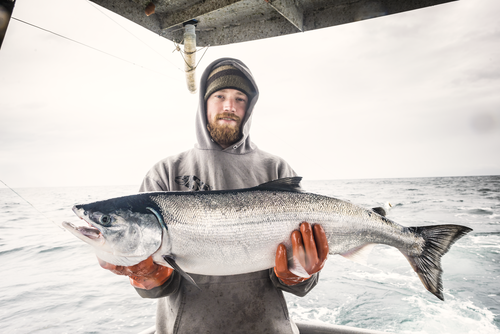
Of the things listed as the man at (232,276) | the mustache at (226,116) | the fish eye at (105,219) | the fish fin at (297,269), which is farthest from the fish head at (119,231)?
the mustache at (226,116)

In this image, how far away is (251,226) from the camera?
1851 mm

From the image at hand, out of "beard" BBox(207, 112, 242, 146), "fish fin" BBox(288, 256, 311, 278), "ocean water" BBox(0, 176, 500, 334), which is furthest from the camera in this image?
"ocean water" BBox(0, 176, 500, 334)

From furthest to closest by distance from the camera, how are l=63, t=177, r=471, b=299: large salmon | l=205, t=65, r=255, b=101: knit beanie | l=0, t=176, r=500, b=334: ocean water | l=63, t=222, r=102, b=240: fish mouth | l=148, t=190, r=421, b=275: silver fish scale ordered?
l=0, t=176, r=500, b=334: ocean water
l=205, t=65, r=255, b=101: knit beanie
l=148, t=190, r=421, b=275: silver fish scale
l=63, t=177, r=471, b=299: large salmon
l=63, t=222, r=102, b=240: fish mouth

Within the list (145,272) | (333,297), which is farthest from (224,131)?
(333,297)

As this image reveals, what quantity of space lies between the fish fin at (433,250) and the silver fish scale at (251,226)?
9 centimetres

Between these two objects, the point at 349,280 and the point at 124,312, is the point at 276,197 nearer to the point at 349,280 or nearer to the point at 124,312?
the point at 124,312

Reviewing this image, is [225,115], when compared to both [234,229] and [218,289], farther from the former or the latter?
[218,289]

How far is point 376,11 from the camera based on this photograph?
5520 millimetres

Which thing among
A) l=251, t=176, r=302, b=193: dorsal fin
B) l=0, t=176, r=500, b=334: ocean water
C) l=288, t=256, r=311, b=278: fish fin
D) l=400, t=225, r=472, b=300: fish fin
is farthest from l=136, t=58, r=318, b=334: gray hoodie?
l=0, t=176, r=500, b=334: ocean water

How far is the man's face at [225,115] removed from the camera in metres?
2.77

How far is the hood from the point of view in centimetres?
278

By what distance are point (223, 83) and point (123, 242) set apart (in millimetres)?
1937

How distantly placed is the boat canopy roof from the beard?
385cm

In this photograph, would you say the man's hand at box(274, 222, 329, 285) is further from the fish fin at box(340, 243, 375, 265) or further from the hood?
the hood
